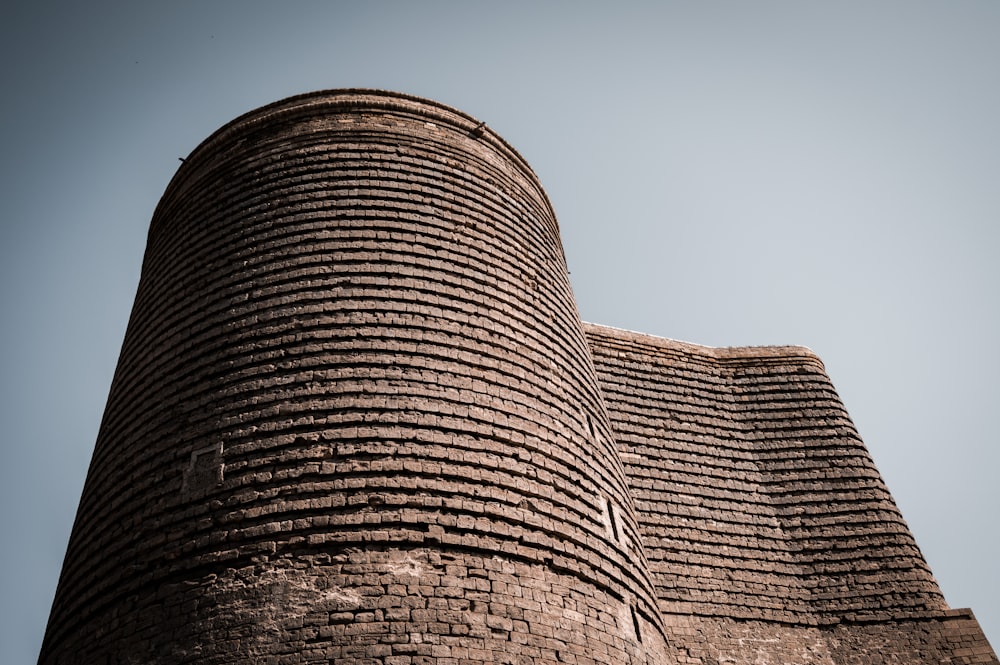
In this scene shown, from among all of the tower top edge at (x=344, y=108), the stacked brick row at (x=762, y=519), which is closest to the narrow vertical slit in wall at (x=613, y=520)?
the stacked brick row at (x=762, y=519)

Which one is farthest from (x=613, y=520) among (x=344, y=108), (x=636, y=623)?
(x=344, y=108)

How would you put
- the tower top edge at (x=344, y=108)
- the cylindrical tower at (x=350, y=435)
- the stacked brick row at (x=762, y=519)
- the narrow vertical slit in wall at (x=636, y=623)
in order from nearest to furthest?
the cylindrical tower at (x=350, y=435) < the narrow vertical slit in wall at (x=636, y=623) < the tower top edge at (x=344, y=108) < the stacked brick row at (x=762, y=519)

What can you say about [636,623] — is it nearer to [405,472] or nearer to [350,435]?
[405,472]

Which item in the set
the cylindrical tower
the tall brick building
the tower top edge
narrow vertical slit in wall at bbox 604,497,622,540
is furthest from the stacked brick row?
the tower top edge

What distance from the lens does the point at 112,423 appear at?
8.20 meters

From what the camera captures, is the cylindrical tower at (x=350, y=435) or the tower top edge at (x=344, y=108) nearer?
the cylindrical tower at (x=350, y=435)

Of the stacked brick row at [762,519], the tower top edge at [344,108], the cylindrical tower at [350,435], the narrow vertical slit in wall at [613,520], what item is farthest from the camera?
the stacked brick row at [762,519]

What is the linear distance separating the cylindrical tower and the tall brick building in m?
0.02

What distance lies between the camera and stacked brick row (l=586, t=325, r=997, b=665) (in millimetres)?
10289

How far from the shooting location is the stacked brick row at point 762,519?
405 inches

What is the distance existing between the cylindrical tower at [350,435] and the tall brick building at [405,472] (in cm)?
2

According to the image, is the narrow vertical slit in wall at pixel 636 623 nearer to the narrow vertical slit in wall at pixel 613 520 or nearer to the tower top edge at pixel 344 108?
the narrow vertical slit in wall at pixel 613 520

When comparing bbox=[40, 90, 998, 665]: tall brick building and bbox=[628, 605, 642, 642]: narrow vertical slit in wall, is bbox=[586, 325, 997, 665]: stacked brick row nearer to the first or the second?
bbox=[40, 90, 998, 665]: tall brick building

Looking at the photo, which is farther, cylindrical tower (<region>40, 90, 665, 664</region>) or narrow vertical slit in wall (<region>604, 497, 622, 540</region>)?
narrow vertical slit in wall (<region>604, 497, 622, 540</region>)
